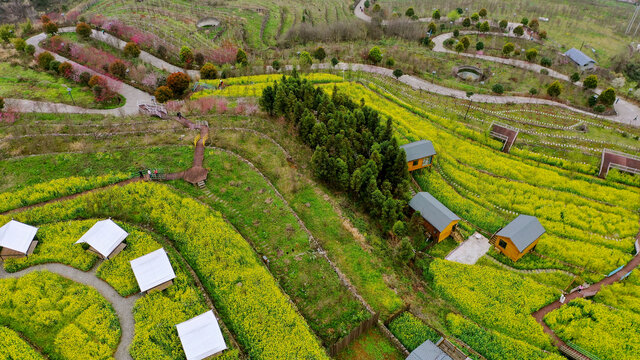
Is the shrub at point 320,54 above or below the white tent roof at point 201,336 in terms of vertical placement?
above

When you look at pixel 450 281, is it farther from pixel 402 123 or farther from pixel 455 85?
pixel 455 85

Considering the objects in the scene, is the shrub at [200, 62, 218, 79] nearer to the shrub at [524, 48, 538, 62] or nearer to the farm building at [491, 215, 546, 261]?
the farm building at [491, 215, 546, 261]

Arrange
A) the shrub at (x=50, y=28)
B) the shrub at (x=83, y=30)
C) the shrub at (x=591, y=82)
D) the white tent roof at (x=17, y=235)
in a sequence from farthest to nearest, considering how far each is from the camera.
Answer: the shrub at (x=50, y=28) < the shrub at (x=591, y=82) < the shrub at (x=83, y=30) < the white tent roof at (x=17, y=235)

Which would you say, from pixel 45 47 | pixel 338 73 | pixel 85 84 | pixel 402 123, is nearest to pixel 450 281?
pixel 402 123

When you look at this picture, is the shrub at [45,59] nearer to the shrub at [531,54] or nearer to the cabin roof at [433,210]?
the cabin roof at [433,210]

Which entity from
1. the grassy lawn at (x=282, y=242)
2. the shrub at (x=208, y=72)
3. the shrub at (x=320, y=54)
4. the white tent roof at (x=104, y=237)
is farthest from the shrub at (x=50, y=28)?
the white tent roof at (x=104, y=237)

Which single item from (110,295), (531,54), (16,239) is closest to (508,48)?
(531,54)

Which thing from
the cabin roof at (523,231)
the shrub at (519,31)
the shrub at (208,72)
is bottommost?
the cabin roof at (523,231)

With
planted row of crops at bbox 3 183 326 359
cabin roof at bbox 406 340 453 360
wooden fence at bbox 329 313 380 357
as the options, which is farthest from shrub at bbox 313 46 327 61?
cabin roof at bbox 406 340 453 360
